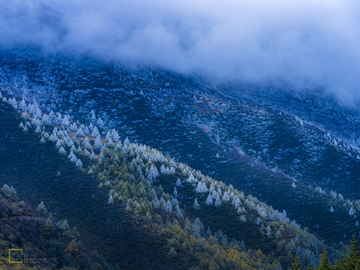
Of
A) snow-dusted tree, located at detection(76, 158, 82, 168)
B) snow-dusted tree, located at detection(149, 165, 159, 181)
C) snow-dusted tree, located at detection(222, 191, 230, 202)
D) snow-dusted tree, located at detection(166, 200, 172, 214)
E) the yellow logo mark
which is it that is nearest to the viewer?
the yellow logo mark

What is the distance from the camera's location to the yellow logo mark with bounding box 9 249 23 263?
49713 mm

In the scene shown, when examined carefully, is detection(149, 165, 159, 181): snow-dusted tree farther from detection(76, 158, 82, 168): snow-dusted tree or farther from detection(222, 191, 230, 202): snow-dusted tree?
detection(222, 191, 230, 202): snow-dusted tree

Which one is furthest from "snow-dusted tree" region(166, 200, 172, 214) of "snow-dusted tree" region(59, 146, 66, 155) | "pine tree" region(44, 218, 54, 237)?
"snow-dusted tree" region(59, 146, 66, 155)

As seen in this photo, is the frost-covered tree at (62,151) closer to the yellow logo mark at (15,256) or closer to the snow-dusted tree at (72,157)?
the snow-dusted tree at (72,157)

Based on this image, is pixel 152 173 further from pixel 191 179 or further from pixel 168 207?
pixel 168 207

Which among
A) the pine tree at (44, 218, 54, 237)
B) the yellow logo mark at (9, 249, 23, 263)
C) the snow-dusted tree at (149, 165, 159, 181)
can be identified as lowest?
the yellow logo mark at (9, 249, 23, 263)

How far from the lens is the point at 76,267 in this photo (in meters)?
64.5

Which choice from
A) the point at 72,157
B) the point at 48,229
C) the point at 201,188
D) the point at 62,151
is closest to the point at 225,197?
the point at 201,188

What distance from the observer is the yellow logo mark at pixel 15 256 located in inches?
1957

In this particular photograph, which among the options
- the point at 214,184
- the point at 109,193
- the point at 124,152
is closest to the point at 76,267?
the point at 109,193

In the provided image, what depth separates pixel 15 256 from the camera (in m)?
51.3

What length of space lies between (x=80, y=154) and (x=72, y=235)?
86.0 meters

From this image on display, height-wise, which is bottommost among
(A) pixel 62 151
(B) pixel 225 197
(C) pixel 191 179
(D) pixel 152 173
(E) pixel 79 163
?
(E) pixel 79 163

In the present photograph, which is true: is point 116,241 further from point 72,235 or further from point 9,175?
point 9,175
